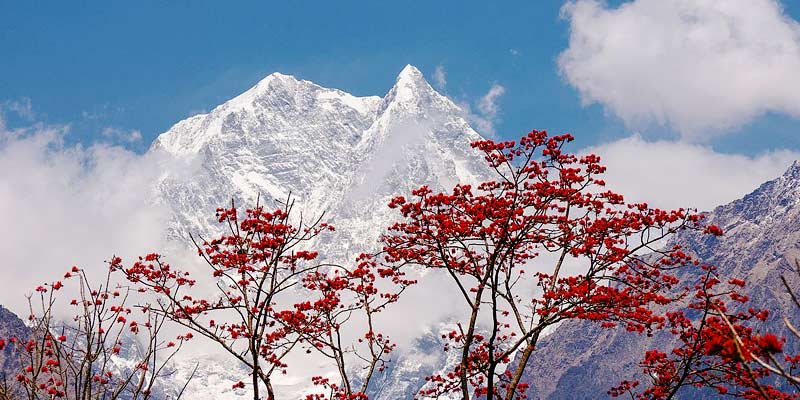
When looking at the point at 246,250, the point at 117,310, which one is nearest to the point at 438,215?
the point at 246,250

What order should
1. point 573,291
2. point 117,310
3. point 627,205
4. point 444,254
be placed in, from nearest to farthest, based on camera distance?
1. point 117,310
2. point 573,291
3. point 444,254
4. point 627,205

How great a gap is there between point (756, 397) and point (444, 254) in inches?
457

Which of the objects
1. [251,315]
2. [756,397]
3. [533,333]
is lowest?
[756,397]

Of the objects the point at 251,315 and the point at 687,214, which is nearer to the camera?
the point at 251,315

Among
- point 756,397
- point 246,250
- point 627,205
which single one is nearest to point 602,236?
point 627,205

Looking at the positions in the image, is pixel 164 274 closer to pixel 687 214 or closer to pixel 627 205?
pixel 627 205

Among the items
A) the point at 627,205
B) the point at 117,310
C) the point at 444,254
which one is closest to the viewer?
the point at 117,310

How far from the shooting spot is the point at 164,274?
22.5 m

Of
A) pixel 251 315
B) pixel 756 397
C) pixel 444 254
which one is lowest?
pixel 756 397

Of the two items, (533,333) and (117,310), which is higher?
(117,310)

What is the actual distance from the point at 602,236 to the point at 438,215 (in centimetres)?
592

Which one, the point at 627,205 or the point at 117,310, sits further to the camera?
the point at 627,205

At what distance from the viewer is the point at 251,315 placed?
20750mm

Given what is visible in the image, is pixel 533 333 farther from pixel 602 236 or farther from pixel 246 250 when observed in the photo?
pixel 246 250
